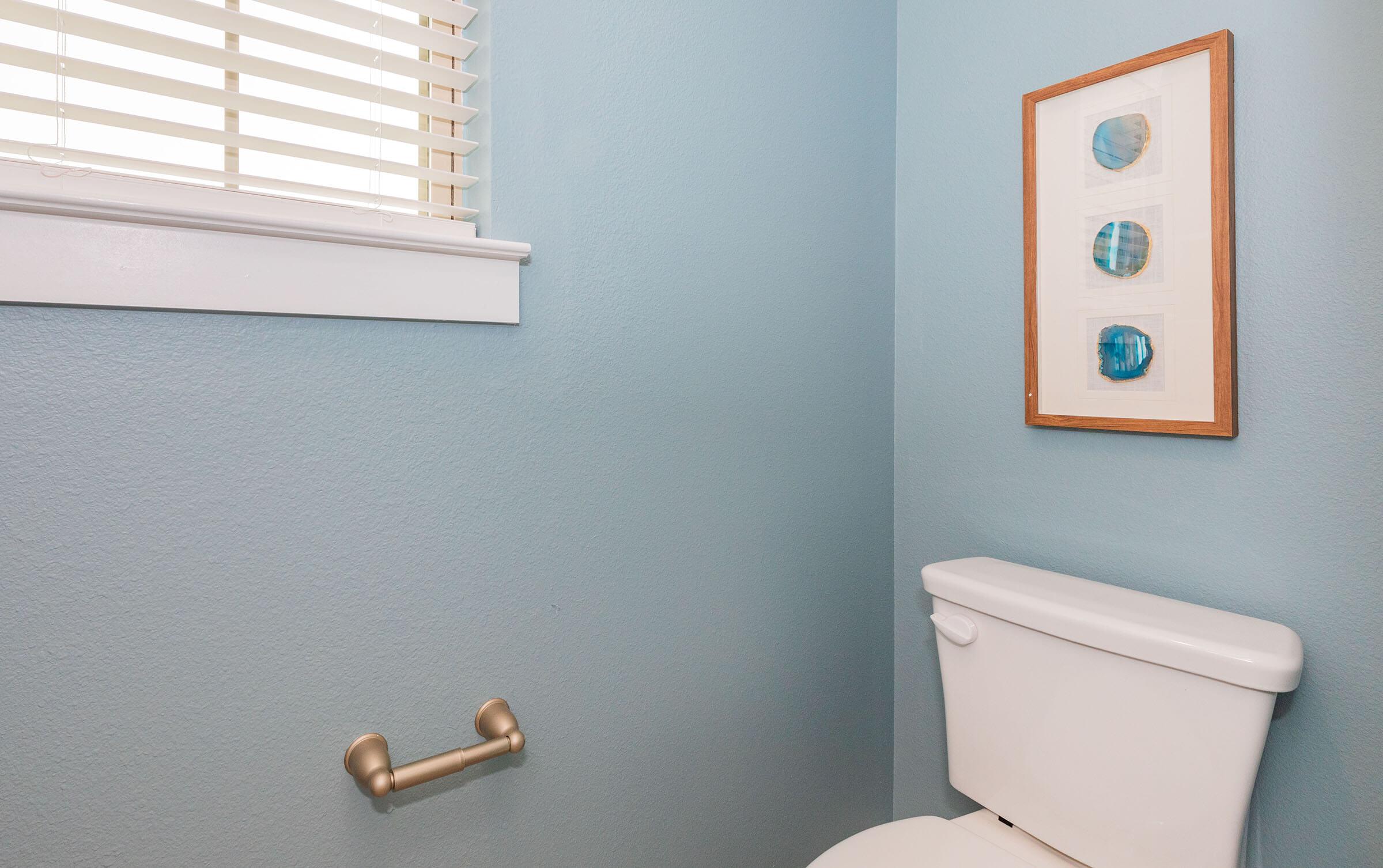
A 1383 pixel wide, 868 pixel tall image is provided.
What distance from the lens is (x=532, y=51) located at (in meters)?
0.88

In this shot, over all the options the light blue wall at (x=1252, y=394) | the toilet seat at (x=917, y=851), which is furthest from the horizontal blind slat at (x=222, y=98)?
the toilet seat at (x=917, y=851)

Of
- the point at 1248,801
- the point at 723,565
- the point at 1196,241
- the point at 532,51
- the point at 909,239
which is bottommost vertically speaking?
the point at 1248,801

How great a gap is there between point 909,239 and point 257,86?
101cm

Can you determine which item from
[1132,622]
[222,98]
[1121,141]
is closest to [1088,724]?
[1132,622]

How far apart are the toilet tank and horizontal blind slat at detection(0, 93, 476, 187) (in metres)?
0.88

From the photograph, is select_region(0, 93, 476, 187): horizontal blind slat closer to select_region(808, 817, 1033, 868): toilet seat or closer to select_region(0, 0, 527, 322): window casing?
select_region(0, 0, 527, 322): window casing

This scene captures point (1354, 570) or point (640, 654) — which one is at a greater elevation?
point (1354, 570)

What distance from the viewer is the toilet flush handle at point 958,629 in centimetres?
102

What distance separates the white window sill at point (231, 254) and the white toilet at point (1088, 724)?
0.78 meters

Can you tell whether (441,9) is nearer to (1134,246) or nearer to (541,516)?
(541,516)

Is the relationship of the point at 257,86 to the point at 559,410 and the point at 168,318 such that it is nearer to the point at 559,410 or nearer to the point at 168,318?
the point at 168,318

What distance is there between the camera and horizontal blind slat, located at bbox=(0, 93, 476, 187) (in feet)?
2.14

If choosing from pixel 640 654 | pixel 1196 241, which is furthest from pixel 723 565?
pixel 1196 241

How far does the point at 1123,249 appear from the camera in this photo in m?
1.01
